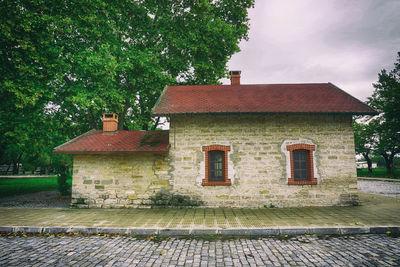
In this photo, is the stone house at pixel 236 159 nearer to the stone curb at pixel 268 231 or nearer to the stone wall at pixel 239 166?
the stone wall at pixel 239 166

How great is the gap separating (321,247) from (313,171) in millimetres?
4511

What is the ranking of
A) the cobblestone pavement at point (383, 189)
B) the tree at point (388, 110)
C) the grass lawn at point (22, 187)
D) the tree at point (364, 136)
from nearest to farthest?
the cobblestone pavement at point (383, 189) < the grass lawn at point (22, 187) < the tree at point (388, 110) < the tree at point (364, 136)

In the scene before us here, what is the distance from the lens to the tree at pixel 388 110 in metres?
24.3

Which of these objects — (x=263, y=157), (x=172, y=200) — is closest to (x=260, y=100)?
(x=263, y=157)

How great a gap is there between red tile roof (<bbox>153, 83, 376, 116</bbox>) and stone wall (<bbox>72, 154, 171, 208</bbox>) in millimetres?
2316

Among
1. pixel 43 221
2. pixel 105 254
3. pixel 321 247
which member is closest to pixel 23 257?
pixel 105 254

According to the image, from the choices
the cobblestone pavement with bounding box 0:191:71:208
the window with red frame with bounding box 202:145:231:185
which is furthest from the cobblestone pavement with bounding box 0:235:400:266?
the cobblestone pavement with bounding box 0:191:71:208

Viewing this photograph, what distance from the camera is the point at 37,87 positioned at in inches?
389

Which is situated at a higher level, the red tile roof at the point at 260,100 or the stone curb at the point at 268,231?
the red tile roof at the point at 260,100

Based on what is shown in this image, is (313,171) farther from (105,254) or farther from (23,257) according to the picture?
(23,257)

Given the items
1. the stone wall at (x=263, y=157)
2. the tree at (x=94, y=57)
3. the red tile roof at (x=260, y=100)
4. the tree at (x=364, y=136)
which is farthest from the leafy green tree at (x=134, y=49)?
the tree at (x=364, y=136)

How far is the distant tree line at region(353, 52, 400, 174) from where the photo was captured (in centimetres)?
2447

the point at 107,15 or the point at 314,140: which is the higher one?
the point at 107,15

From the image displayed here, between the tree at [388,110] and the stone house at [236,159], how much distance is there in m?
18.6
